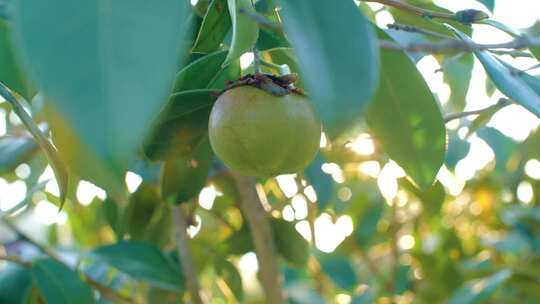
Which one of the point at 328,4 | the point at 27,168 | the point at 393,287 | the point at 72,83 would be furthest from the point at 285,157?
the point at 393,287

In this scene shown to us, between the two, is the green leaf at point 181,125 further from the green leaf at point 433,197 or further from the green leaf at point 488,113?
the green leaf at point 433,197

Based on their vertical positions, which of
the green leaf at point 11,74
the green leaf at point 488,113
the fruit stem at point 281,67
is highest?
the green leaf at point 11,74

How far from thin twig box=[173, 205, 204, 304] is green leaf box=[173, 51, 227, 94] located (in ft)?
1.30

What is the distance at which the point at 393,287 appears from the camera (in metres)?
1.86

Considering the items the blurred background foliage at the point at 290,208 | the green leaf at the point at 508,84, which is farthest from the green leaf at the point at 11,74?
the green leaf at the point at 508,84

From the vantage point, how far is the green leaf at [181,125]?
2.77 feet

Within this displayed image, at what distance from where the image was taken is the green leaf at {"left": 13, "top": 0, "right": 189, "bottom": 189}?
36cm

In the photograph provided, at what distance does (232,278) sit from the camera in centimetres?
139

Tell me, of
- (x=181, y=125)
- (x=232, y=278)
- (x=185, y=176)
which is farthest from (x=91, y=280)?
(x=181, y=125)

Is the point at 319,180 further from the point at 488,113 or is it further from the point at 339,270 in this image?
the point at 339,270

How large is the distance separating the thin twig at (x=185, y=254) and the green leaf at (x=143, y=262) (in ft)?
Result: 0.11

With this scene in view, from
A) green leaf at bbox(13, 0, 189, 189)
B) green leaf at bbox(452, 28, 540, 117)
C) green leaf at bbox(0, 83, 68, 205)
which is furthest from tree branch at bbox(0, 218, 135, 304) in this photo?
green leaf at bbox(13, 0, 189, 189)

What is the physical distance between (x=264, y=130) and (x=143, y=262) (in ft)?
1.57

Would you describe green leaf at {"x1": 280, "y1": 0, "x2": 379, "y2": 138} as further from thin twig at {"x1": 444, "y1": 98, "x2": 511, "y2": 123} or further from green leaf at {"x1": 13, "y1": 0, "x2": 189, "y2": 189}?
thin twig at {"x1": 444, "y1": 98, "x2": 511, "y2": 123}
